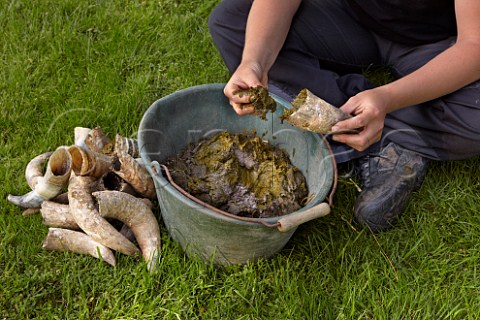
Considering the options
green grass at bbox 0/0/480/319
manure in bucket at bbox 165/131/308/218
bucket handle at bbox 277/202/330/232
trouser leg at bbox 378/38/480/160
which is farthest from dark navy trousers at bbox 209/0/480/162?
bucket handle at bbox 277/202/330/232

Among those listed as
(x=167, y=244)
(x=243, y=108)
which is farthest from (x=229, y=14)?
(x=167, y=244)

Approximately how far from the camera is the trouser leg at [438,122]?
2.28 meters

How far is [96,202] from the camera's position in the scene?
80.5 inches

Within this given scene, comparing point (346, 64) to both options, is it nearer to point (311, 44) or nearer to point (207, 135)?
point (311, 44)

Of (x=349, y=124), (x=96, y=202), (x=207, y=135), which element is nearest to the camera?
(x=349, y=124)

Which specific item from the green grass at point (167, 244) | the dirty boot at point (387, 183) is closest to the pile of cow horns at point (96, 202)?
the green grass at point (167, 244)

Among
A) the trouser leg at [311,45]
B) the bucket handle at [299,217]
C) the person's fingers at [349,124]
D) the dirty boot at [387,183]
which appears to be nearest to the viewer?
the bucket handle at [299,217]

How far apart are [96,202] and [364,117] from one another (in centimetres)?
99

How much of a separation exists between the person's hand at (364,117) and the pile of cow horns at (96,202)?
30.0 inches

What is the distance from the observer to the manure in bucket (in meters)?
2.04

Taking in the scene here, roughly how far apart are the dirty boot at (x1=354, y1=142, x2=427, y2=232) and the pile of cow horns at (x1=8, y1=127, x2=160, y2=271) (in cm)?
85

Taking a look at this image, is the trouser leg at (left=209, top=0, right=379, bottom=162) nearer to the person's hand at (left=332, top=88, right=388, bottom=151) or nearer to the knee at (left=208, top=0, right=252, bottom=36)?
the knee at (left=208, top=0, right=252, bottom=36)

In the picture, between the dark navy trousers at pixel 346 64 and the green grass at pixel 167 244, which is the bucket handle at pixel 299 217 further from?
the dark navy trousers at pixel 346 64

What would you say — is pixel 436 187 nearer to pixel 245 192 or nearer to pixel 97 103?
pixel 245 192
